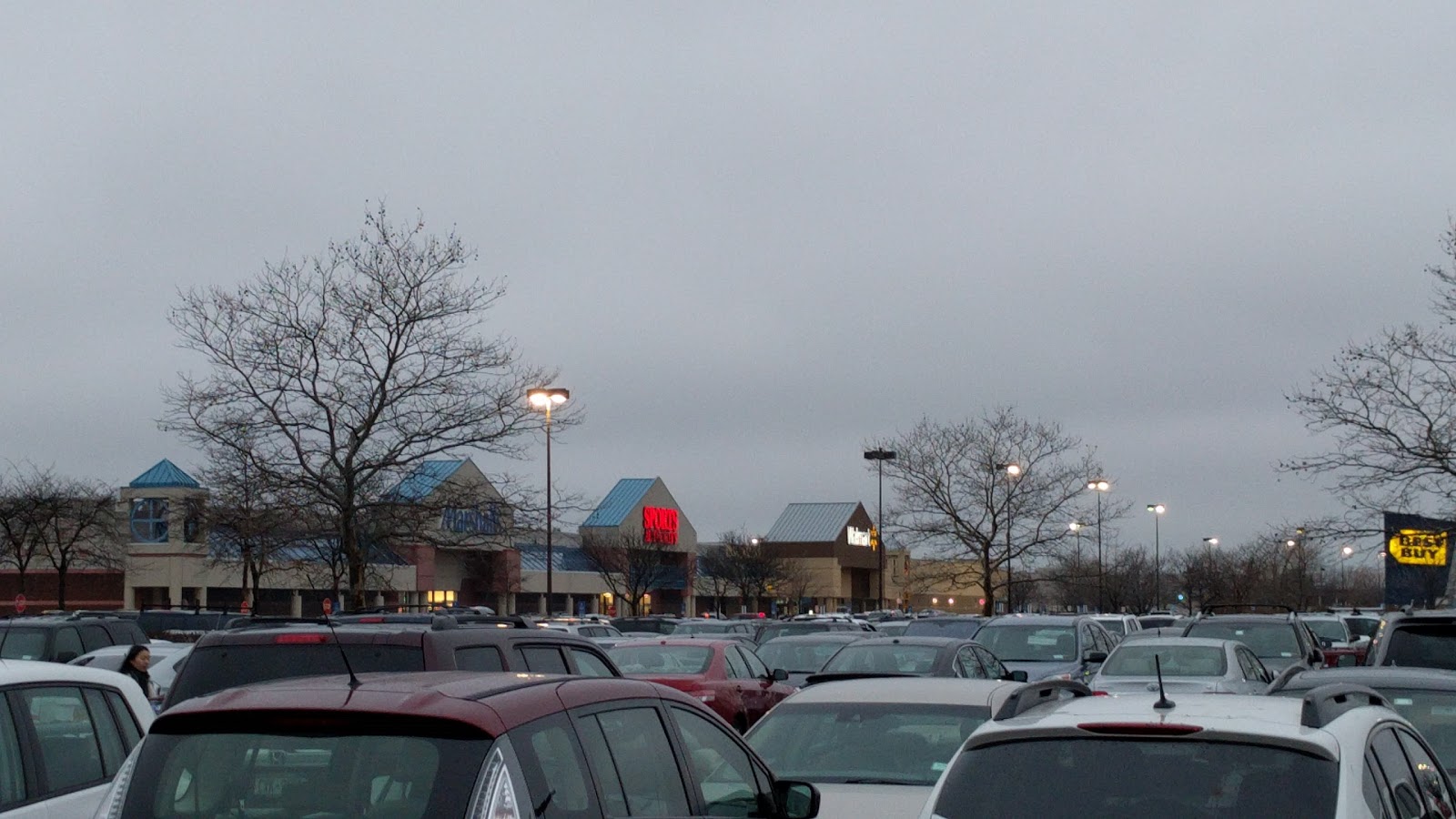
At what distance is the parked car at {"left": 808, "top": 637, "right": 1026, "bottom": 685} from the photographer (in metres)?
15.6

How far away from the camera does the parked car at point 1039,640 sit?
71.8ft

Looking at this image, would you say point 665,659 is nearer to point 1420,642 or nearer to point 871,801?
point 1420,642

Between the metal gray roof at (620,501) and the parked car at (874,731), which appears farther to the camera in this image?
the metal gray roof at (620,501)

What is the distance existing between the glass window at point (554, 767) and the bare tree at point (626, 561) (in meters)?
63.4

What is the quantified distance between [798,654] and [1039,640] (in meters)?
4.39

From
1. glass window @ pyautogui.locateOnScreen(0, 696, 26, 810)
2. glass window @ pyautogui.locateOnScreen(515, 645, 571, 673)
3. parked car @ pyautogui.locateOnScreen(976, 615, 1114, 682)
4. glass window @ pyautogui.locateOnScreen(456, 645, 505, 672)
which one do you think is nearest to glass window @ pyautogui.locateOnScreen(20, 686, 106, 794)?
glass window @ pyautogui.locateOnScreen(0, 696, 26, 810)

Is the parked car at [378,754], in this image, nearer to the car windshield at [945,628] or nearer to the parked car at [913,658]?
the parked car at [913,658]

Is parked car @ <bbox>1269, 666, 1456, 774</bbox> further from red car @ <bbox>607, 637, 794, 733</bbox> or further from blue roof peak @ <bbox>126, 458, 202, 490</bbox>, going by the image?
blue roof peak @ <bbox>126, 458, 202, 490</bbox>

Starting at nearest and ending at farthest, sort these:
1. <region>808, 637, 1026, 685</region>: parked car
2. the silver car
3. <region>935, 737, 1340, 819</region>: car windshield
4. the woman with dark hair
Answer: <region>935, 737, 1340, 819</region>: car windshield < the woman with dark hair < <region>808, 637, 1026, 685</region>: parked car < the silver car

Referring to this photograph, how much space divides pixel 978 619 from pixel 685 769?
24584mm

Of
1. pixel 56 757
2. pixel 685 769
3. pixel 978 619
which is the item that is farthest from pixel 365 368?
pixel 685 769

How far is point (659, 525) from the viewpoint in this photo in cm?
7425

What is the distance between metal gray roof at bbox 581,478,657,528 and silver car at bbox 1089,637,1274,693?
55.7 metres

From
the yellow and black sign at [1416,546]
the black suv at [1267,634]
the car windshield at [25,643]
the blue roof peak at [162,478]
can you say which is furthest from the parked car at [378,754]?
the blue roof peak at [162,478]
